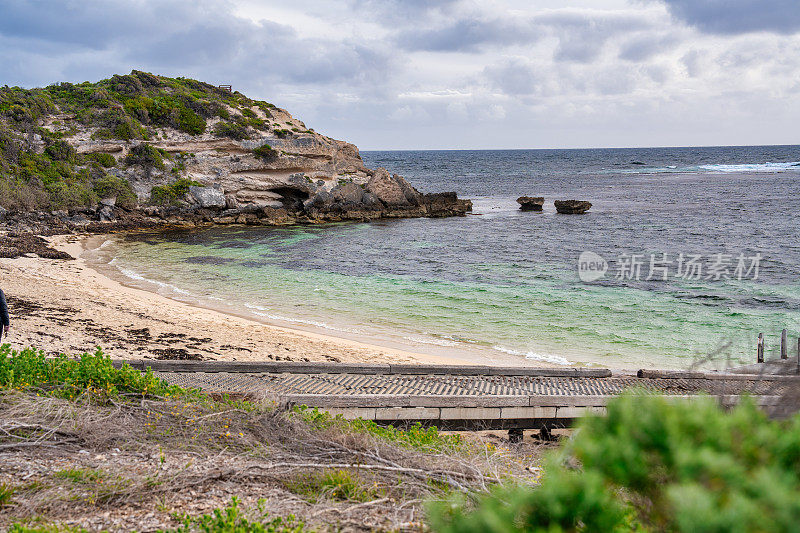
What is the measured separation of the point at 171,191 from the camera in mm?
38344

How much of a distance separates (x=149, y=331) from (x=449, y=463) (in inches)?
443

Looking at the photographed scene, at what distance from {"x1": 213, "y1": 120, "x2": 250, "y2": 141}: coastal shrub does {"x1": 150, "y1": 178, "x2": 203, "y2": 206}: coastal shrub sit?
4806 mm

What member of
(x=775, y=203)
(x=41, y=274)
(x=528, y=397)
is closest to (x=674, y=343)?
(x=528, y=397)

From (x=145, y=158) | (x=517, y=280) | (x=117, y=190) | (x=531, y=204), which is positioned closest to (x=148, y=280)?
(x=517, y=280)

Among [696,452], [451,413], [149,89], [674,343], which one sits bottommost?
[674,343]

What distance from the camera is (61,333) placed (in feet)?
42.1

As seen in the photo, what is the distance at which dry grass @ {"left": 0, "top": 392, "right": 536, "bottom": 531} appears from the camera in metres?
4.59

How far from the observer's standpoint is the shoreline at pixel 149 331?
1250 cm

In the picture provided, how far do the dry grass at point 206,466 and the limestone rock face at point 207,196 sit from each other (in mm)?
34562

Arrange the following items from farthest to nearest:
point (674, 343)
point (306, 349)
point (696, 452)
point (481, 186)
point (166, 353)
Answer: point (481, 186) → point (674, 343) → point (306, 349) → point (166, 353) → point (696, 452)

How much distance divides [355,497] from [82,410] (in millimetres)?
3332

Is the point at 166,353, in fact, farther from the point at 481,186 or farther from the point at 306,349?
the point at 481,186

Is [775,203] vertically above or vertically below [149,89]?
below

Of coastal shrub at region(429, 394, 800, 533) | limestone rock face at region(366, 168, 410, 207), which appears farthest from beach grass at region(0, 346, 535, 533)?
limestone rock face at region(366, 168, 410, 207)
